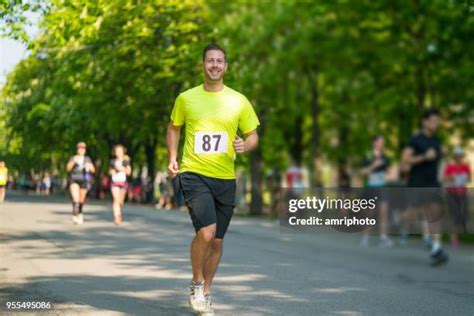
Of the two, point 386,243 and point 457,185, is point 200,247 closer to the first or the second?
point 386,243

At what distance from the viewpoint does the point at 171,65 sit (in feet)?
53.9

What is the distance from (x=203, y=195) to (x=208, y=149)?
0.35 m

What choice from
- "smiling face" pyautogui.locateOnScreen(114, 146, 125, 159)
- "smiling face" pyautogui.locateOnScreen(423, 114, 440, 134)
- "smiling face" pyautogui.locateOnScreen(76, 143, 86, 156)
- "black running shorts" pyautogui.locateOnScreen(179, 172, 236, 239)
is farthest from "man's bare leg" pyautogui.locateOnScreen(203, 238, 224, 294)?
"smiling face" pyautogui.locateOnScreen(114, 146, 125, 159)

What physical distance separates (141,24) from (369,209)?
23.3 ft

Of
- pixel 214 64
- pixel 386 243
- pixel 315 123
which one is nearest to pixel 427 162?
A: pixel 386 243

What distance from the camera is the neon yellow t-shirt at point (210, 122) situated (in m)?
6.72

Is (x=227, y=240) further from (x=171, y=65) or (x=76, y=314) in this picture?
(x=76, y=314)

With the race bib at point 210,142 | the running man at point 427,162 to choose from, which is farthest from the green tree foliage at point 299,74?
the race bib at point 210,142

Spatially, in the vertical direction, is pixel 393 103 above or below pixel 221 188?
above

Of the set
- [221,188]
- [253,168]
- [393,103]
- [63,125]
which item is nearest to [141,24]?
[63,125]

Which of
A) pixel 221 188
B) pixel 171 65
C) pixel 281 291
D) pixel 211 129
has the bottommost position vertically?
pixel 281 291

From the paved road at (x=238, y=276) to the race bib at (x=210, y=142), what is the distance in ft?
4.24

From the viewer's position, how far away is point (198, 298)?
6949mm

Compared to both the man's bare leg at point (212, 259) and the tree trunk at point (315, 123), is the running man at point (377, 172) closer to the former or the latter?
the tree trunk at point (315, 123)
